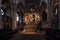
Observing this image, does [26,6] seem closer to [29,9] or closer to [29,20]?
[29,9]

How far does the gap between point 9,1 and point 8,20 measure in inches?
113

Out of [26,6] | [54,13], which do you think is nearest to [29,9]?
[26,6]

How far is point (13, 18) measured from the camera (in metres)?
25.2

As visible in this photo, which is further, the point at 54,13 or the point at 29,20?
the point at 29,20

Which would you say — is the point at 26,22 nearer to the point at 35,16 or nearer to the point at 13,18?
the point at 35,16

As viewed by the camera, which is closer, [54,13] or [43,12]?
[54,13]

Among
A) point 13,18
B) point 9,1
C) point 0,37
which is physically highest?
point 9,1

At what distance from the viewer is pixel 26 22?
4400 centimetres

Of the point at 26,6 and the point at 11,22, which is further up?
the point at 26,6

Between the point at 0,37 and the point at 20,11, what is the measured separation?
27847mm

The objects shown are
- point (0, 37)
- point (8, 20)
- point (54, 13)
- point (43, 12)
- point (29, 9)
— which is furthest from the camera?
point (29, 9)

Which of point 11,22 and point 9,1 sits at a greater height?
point 9,1

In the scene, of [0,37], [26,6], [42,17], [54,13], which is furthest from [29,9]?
[0,37]

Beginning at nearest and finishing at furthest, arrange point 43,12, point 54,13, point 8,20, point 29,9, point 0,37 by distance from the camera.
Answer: point 0,37, point 8,20, point 54,13, point 43,12, point 29,9
